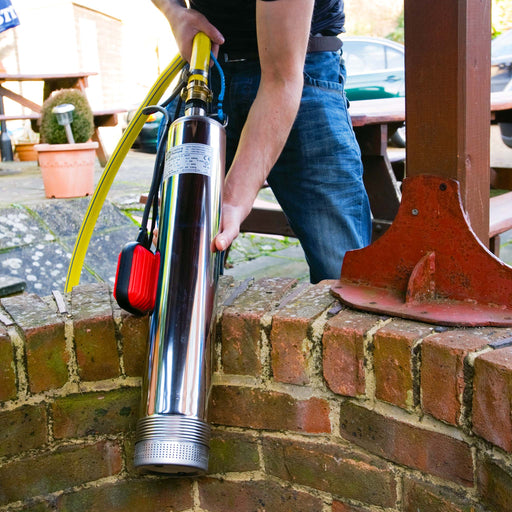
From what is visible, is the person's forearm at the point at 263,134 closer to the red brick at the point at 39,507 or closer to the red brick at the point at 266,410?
the red brick at the point at 266,410

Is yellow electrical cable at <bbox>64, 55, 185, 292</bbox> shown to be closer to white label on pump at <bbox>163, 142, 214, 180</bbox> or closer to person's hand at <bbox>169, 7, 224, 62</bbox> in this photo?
person's hand at <bbox>169, 7, 224, 62</bbox>

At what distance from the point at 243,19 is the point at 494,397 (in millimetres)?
1113

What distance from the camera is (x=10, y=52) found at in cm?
1181

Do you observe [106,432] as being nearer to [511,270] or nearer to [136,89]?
[511,270]

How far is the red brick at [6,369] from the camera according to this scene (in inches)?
47.1

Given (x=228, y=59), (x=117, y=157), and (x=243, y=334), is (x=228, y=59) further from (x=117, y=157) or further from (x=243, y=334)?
(x=243, y=334)

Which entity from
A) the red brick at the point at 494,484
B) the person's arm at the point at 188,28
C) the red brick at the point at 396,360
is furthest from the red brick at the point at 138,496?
the person's arm at the point at 188,28

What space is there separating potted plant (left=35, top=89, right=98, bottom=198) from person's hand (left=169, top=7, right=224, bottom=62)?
2.71 meters

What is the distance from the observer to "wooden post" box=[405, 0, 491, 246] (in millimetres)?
1139

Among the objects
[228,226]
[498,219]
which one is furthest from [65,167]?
[228,226]

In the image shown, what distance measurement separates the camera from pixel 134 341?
1271 millimetres

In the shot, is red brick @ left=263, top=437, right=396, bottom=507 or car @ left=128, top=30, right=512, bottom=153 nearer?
red brick @ left=263, top=437, right=396, bottom=507

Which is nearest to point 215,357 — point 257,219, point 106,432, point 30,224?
point 106,432

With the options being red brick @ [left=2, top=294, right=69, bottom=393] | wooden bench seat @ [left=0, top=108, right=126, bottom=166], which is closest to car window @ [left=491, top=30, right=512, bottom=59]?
wooden bench seat @ [left=0, top=108, right=126, bottom=166]
